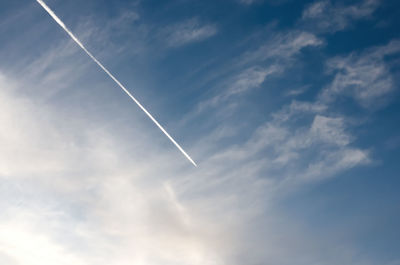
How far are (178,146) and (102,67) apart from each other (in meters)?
51.3

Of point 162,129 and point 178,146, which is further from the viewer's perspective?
point 178,146

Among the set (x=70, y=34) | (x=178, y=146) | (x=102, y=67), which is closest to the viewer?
(x=70, y=34)

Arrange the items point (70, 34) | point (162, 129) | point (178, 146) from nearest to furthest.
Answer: point (70, 34) → point (162, 129) → point (178, 146)

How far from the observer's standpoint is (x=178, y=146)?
342 feet

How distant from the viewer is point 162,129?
294 feet

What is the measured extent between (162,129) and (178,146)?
17.0 m

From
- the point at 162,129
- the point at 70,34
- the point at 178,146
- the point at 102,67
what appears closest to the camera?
the point at 70,34

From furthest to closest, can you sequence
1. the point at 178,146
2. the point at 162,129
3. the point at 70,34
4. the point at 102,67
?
the point at 178,146, the point at 162,129, the point at 102,67, the point at 70,34

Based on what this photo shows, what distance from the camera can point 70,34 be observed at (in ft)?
177

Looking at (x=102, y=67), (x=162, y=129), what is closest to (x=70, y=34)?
(x=102, y=67)

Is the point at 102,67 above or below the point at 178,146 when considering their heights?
below

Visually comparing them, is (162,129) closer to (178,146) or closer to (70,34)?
(178,146)

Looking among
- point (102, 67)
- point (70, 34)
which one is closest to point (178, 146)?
point (102, 67)

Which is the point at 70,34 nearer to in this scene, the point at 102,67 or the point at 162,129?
the point at 102,67
